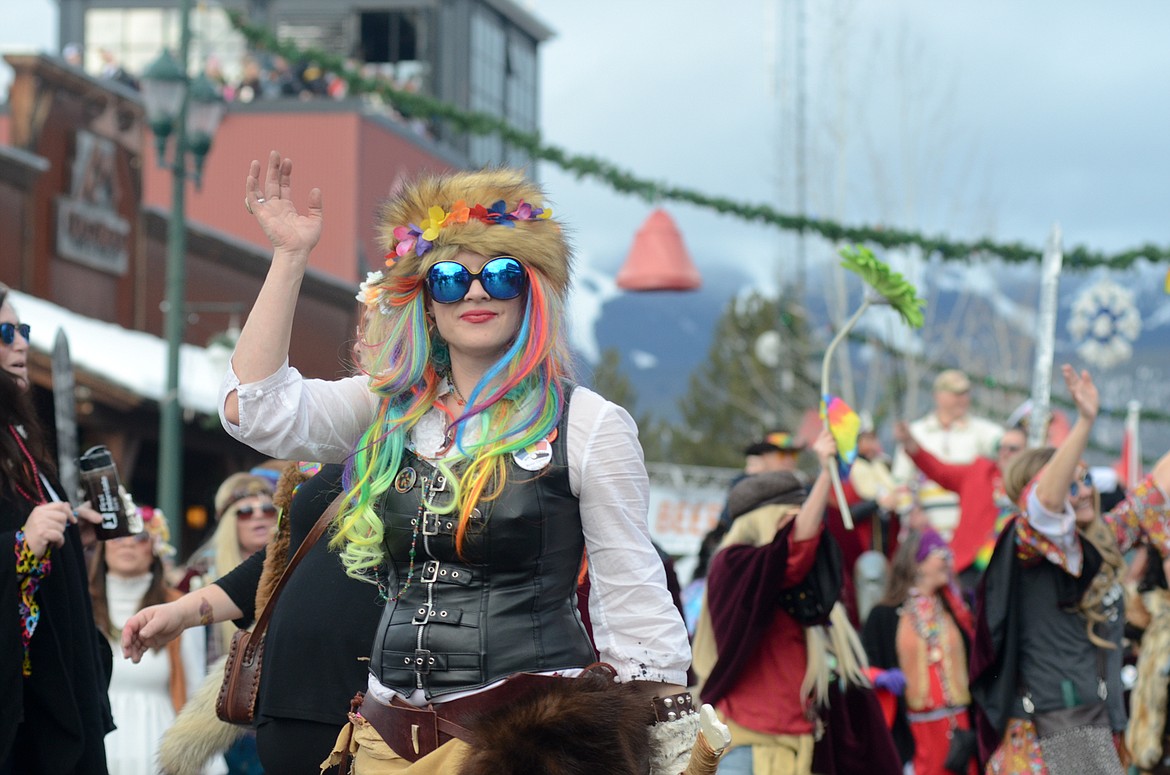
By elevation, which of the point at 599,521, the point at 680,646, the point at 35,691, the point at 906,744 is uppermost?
the point at 599,521

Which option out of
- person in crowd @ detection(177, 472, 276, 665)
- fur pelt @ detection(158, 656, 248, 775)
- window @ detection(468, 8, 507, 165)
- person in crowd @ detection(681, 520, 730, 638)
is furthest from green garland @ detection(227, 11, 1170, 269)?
window @ detection(468, 8, 507, 165)

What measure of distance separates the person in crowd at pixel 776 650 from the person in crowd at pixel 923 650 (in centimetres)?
155

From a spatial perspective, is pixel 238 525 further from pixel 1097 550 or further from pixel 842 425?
pixel 1097 550

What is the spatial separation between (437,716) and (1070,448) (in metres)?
3.48

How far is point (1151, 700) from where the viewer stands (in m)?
7.74

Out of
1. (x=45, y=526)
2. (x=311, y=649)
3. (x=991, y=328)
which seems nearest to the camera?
(x=311, y=649)

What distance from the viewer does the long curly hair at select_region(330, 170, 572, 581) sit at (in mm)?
3539

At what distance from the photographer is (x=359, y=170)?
28688 mm

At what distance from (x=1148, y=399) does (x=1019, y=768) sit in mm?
62441

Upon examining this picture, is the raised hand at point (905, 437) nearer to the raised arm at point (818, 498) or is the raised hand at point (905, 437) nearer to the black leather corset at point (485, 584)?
the raised arm at point (818, 498)

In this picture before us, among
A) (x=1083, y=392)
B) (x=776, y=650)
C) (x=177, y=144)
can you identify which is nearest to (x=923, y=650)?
(x=776, y=650)

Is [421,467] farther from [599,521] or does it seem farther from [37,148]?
[37,148]

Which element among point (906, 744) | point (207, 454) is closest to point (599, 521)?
point (906, 744)

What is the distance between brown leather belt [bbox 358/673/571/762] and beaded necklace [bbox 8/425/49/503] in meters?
1.94
